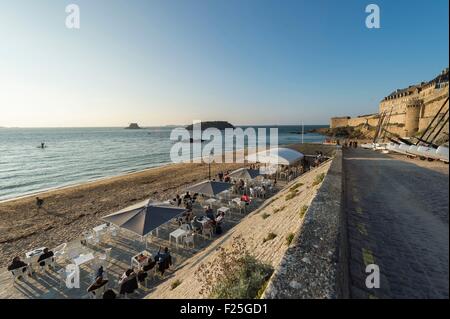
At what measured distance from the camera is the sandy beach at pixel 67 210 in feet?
40.2

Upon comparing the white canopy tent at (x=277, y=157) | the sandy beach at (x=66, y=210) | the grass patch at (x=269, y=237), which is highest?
the white canopy tent at (x=277, y=157)

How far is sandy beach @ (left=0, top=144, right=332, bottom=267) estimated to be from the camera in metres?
12.3

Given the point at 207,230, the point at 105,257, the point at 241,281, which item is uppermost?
the point at 241,281

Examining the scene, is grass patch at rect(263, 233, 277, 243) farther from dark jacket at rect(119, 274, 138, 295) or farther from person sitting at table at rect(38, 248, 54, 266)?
person sitting at table at rect(38, 248, 54, 266)

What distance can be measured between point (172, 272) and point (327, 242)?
21.0 feet

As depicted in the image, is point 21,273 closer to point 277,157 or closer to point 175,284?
point 175,284

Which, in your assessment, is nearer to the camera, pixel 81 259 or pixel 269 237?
pixel 269 237

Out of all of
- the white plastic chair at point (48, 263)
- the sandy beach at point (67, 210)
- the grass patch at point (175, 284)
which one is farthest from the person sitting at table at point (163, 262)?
the sandy beach at point (67, 210)

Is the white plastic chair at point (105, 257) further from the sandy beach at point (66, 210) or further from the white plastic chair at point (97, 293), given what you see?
the sandy beach at point (66, 210)

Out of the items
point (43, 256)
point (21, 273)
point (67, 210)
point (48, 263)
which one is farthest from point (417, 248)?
point (67, 210)

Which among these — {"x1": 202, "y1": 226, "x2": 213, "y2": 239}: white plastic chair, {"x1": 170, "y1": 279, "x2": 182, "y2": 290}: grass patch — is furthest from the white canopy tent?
{"x1": 170, "y1": 279, "x2": 182, "y2": 290}: grass patch

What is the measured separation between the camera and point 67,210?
56.5ft
